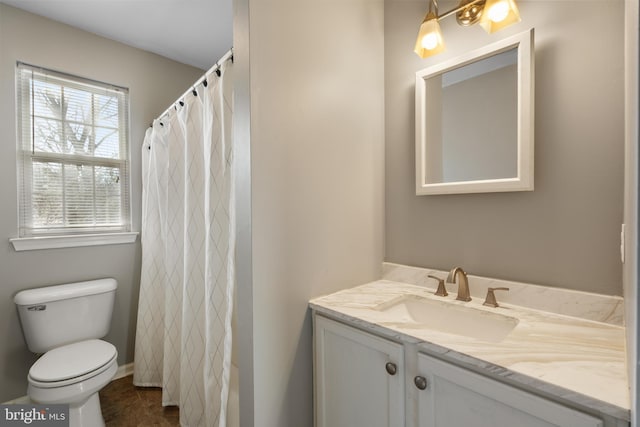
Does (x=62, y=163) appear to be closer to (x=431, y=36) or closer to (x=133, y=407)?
(x=133, y=407)

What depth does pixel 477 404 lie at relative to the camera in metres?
0.78

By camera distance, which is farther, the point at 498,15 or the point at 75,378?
the point at 75,378

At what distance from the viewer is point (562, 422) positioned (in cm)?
65

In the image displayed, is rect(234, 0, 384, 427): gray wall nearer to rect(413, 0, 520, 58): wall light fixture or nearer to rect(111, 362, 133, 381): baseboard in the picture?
rect(413, 0, 520, 58): wall light fixture

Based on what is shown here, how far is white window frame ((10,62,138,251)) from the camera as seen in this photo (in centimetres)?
181

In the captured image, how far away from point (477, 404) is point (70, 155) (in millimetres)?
2590

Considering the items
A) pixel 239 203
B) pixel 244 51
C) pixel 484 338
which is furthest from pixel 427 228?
pixel 244 51

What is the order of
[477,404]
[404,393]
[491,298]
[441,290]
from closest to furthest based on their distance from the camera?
[477,404]
[404,393]
[491,298]
[441,290]

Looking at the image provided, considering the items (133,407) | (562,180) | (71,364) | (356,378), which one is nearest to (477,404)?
(356,378)

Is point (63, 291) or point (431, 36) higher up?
point (431, 36)

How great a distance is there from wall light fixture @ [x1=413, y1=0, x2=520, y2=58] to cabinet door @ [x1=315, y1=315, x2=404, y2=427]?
119 cm

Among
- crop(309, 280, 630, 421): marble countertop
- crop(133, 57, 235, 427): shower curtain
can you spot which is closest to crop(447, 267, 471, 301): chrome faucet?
crop(309, 280, 630, 421): marble countertop

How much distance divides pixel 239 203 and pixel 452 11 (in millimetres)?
1158

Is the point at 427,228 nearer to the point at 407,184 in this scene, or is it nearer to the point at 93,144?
the point at 407,184
